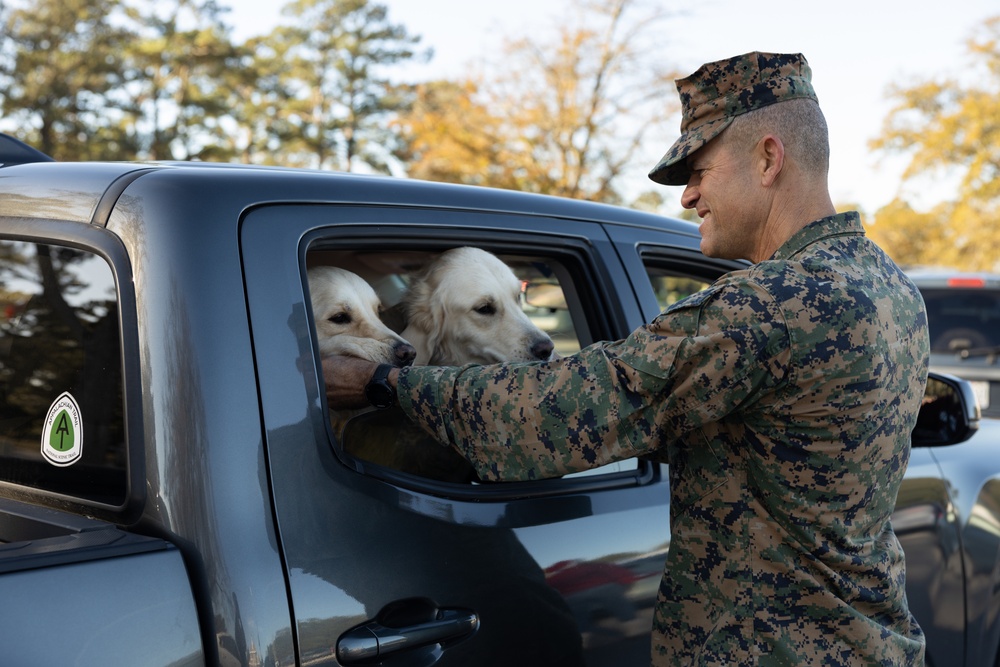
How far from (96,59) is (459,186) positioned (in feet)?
98.5

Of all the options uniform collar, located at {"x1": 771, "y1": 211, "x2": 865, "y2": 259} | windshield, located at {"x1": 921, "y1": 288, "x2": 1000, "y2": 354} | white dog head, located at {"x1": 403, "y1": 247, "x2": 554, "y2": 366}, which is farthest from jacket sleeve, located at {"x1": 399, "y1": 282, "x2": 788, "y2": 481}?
windshield, located at {"x1": 921, "y1": 288, "x2": 1000, "y2": 354}

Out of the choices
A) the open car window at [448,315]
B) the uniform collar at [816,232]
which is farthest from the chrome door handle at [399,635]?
the uniform collar at [816,232]

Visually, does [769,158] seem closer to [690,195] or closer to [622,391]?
[690,195]

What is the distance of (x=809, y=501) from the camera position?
1798 mm

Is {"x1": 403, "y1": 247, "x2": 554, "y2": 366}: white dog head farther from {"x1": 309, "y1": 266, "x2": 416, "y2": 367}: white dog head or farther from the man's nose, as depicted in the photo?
the man's nose

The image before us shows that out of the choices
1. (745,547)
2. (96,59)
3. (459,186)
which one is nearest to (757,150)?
(459,186)

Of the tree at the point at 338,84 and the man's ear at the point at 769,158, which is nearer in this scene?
the man's ear at the point at 769,158

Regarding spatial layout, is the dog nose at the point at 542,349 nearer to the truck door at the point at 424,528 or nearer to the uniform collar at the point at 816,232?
the truck door at the point at 424,528

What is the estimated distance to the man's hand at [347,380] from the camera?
1928 mm

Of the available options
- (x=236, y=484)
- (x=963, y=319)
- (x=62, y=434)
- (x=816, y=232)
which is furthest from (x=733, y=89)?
(x=963, y=319)

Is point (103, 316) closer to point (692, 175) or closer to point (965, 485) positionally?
point (692, 175)

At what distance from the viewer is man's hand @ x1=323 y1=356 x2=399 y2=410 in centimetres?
193

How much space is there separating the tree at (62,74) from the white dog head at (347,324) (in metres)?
27.4

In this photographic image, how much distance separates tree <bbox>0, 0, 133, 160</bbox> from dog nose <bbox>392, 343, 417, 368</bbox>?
90.3ft
